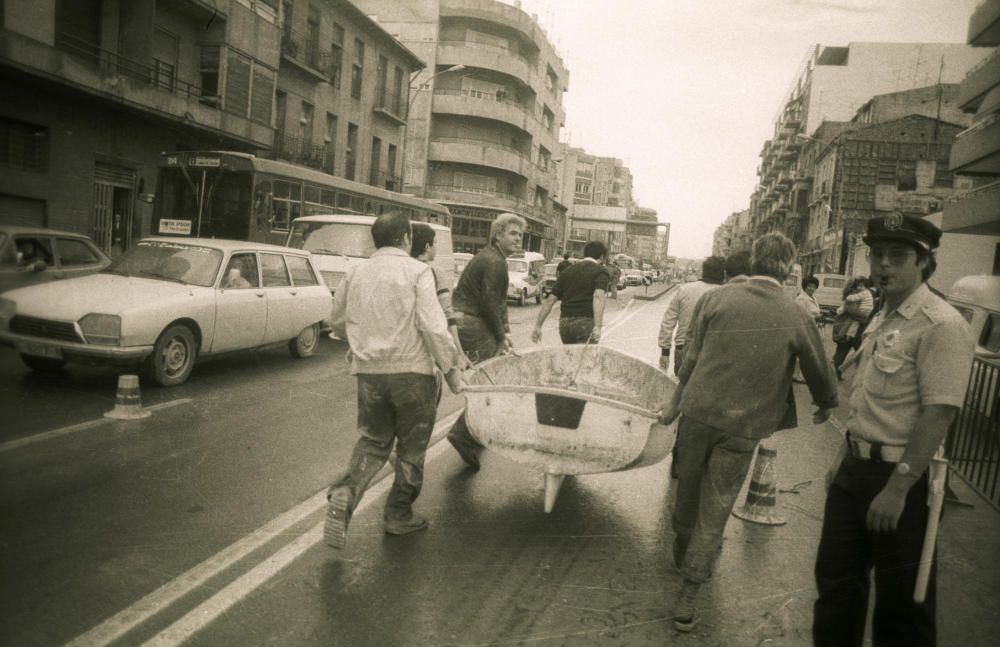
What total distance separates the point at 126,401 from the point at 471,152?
4250 centimetres

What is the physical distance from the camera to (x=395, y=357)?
3.95 m

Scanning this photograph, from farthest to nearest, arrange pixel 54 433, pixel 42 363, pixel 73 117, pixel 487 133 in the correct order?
pixel 487 133
pixel 42 363
pixel 54 433
pixel 73 117

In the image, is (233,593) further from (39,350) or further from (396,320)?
(39,350)

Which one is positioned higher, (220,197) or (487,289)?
(220,197)

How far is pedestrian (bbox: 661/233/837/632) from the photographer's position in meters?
3.30

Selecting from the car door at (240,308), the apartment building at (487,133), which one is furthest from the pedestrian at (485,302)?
the apartment building at (487,133)

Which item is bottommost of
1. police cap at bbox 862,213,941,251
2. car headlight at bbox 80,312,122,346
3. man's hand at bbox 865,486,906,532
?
car headlight at bbox 80,312,122,346

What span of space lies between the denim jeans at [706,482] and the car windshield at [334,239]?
11.2 meters

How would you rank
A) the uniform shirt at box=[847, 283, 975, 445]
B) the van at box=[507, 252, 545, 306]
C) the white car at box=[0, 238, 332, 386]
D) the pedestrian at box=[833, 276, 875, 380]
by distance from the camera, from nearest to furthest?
the uniform shirt at box=[847, 283, 975, 445], the white car at box=[0, 238, 332, 386], the pedestrian at box=[833, 276, 875, 380], the van at box=[507, 252, 545, 306]

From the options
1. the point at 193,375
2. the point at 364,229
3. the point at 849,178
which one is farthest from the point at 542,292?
the point at 193,375

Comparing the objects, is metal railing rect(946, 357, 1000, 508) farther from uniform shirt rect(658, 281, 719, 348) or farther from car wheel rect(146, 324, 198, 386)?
car wheel rect(146, 324, 198, 386)

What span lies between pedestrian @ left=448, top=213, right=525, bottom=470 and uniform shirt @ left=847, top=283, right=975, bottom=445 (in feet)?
10.8

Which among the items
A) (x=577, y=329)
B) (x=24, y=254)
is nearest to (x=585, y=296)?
(x=577, y=329)

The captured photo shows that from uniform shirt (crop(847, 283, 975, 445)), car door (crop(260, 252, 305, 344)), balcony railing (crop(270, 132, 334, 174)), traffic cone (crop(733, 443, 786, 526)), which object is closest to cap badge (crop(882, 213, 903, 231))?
uniform shirt (crop(847, 283, 975, 445))
